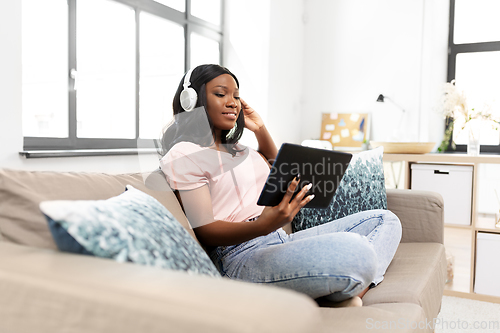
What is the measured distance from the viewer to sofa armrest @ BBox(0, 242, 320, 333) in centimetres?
43

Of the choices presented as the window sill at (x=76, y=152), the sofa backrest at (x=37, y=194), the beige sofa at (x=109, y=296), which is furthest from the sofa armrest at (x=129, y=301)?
the window sill at (x=76, y=152)

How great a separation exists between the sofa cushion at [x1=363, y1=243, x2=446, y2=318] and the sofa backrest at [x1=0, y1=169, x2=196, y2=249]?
1.99 ft

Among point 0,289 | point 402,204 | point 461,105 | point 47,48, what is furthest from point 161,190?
point 461,105

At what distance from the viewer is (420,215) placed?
5.77 ft

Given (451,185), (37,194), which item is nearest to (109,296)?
(37,194)

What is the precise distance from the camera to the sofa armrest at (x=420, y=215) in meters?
1.75

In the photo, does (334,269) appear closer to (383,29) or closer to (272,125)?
(272,125)

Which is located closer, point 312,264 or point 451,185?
point 312,264

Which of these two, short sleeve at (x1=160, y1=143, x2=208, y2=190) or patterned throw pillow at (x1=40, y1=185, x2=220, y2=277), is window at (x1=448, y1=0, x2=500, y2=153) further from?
patterned throw pillow at (x1=40, y1=185, x2=220, y2=277)

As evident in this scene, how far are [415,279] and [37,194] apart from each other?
1.05 meters

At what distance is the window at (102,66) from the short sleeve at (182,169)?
2.71 ft

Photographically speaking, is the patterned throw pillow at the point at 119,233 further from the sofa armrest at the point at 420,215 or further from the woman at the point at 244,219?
the sofa armrest at the point at 420,215

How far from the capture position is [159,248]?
676 millimetres

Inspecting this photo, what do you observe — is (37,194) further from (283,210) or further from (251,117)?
(251,117)
